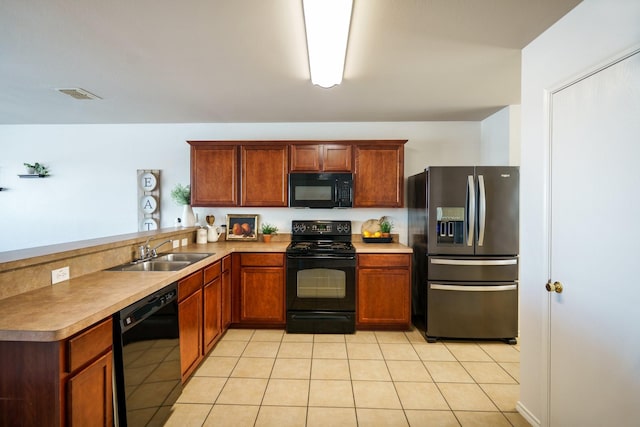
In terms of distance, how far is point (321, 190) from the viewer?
3.41 metres

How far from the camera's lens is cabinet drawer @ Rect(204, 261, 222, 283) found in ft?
8.15

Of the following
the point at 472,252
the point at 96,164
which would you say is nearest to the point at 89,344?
the point at 472,252

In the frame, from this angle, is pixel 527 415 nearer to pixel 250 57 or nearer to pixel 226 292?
pixel 226 292

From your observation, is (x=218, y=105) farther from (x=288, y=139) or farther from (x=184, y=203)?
(x=184, y=203)

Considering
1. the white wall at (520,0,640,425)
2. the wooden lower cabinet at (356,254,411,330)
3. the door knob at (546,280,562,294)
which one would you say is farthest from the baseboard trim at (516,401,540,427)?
the wooden lower cabinet at (356,254,411,330)

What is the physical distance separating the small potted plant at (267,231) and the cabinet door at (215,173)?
48 centimetres

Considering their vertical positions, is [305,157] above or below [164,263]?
above

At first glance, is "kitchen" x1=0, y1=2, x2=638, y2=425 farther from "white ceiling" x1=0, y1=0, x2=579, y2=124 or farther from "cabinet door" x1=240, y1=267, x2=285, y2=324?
"cabinet door" x1=240, y1=267, x2=285, y2=324

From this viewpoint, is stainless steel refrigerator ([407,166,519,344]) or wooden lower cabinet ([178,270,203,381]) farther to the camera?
stainless steel refrigerator ([407,166,519,344])

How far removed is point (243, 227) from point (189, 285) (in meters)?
1.63

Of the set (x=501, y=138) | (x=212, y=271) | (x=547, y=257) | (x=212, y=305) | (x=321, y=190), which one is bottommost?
(x=212, y=305)

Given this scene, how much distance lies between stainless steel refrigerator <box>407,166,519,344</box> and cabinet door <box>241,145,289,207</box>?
5.47 feet

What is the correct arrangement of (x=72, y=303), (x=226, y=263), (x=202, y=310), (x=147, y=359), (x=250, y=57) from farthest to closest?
1. (x=226, y=263)
2. (x=202, y=310)
3. (x=250, y=57)
4. (x=147, y=359)
5. (x=72, y=303)

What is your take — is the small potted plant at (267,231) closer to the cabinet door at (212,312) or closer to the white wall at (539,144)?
the cabinet door at (212,312)
